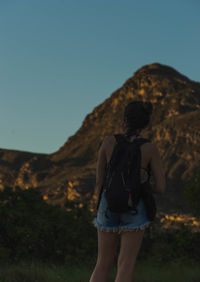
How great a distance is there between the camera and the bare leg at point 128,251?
12.0 feet

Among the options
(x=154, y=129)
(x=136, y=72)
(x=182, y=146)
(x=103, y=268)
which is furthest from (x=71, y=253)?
(x=136, y=72)

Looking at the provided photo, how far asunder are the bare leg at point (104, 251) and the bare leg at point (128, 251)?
11cm

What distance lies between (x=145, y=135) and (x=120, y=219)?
6524cm

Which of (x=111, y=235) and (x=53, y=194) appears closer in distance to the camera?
(x=111, y=235)

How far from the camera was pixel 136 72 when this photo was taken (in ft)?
309

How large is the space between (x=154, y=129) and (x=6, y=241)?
6082cm

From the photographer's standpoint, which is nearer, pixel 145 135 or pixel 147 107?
pixel 147 107

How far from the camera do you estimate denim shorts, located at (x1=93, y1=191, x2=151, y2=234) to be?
3.63 meters

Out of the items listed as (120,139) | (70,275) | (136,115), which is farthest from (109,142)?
(70,275)

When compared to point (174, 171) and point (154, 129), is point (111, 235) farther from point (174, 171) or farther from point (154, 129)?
point (154, 129)

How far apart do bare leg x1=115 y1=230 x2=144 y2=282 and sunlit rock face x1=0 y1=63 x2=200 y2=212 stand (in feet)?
139

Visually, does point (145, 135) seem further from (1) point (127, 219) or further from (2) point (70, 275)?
(1) point (127, 219)

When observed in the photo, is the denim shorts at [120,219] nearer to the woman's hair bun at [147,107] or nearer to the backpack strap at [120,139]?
the backpack strap at [120,139]

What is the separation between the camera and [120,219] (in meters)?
3.70
